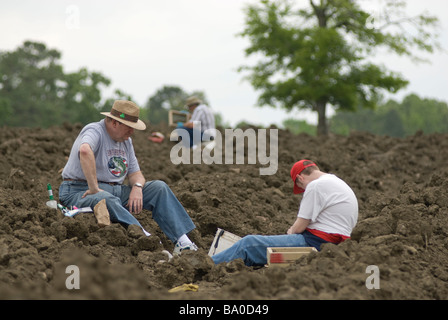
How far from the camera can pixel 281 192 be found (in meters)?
10.3

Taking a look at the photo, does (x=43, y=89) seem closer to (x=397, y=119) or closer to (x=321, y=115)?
(x=321, y=115)

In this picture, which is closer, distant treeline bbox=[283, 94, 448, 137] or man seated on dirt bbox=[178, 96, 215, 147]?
man seated on dirt bbox=[178, 96, 215, 147]

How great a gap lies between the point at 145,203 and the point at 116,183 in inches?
18.5

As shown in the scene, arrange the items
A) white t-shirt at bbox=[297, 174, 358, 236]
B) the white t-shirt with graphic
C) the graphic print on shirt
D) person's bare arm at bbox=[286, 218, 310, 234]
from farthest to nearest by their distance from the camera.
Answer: the graphic print on shirt → the white t-shirt with graphic → person's bare arm at bbox=[286, 218, 310, 234] → white t-shirt at bbox=[297, 174, 358, 236]

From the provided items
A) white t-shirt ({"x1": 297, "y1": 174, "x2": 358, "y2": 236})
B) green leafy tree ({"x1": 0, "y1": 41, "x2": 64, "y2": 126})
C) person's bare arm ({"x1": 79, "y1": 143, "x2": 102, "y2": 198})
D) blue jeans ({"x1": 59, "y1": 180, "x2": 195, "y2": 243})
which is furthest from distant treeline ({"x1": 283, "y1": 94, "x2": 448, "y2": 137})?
white t-shirt ({"x1": 297, "y1": 174, "x2": 358, "y2": 236})

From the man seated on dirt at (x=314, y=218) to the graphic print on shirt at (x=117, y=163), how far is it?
67.3 inches

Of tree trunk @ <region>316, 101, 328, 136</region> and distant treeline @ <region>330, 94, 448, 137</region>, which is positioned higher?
distant treeline @ <region>330, 94, 448, 137</region>

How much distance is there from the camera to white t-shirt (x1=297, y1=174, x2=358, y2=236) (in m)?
5.39

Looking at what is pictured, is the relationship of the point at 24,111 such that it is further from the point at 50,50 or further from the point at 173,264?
the point at 173,264

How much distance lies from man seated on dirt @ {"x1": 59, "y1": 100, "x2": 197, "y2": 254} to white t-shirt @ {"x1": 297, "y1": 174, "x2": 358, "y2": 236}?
1.43 m

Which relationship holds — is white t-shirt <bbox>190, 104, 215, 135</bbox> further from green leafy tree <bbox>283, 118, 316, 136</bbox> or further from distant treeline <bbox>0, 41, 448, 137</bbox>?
green leafy tree <bbox>283, 118, 316, 136</bbox>

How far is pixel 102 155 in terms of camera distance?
6355 millimetres

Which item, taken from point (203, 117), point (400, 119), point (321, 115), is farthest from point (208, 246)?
point (400, 119)

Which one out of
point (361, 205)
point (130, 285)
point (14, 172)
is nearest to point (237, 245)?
point (130, 285)
